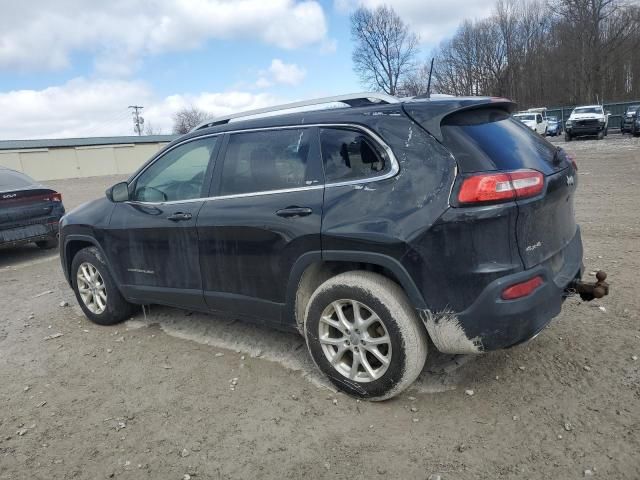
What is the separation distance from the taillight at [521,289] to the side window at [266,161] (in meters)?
1.38

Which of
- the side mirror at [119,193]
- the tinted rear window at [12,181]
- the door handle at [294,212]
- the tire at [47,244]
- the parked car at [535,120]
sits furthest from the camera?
the parked car at [535,120]

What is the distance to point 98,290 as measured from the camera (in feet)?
15.3

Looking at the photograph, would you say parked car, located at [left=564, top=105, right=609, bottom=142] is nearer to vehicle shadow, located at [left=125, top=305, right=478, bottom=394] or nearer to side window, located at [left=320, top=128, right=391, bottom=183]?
vehicle shadow, located at [left=125, top=305, right=478, bottom=394]

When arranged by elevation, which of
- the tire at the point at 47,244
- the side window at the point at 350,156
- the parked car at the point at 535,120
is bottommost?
the tire at the point at 47,244

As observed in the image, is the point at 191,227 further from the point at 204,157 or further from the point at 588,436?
the point at 588,436

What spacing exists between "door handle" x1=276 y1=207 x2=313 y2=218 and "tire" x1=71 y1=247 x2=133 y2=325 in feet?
7.35

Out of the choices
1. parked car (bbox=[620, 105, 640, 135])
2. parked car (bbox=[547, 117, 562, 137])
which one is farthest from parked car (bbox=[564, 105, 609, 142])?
parked car (bbox=[547, 117, 562, 137])

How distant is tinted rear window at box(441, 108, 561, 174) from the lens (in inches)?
104

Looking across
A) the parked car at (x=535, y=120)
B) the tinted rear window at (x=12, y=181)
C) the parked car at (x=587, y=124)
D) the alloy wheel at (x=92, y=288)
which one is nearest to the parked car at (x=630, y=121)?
the parked car at (x=587, y=124)

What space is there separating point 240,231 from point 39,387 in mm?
1945

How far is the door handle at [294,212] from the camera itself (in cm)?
302

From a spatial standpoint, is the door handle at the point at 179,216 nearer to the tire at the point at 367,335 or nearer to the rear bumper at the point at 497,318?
the tire at the point at 367,335

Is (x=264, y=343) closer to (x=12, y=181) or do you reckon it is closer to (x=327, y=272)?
(x=327, y=272)

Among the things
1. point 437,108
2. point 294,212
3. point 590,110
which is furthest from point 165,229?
point 590,110
